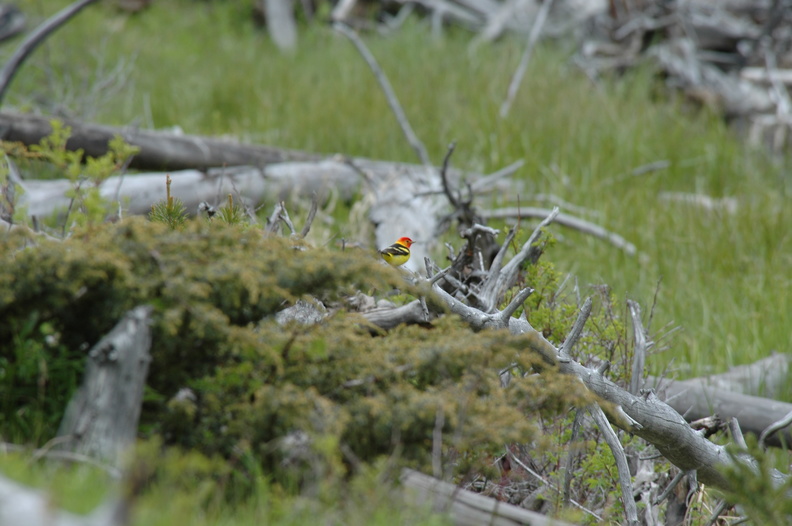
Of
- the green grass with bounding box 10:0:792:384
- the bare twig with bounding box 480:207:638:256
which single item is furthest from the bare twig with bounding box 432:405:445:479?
the bare twig with bounding box 480:207:638:256

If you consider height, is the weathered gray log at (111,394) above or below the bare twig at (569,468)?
above

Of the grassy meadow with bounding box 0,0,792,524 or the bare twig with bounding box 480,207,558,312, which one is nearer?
the bare twig with bounding box 480,207,558,312

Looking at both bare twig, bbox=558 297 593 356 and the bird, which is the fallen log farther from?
the bird

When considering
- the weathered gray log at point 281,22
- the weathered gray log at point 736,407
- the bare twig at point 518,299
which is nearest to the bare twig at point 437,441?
the bare twig at point 518,299

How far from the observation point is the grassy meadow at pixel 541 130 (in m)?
6.55

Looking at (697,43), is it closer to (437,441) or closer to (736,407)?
(736,407)

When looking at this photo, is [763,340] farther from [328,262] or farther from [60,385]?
[60,385]

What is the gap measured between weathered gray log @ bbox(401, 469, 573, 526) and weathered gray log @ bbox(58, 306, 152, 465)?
83 centimetres

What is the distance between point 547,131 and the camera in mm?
9391

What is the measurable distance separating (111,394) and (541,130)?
26.0 feet

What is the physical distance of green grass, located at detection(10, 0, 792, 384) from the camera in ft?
21.5

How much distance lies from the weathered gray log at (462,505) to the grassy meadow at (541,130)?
2.83m

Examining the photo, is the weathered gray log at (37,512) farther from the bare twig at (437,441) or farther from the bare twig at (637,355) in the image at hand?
the bare twig at (637,355)

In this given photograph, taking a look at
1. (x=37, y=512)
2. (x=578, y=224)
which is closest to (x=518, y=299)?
(x=37, y=512)
